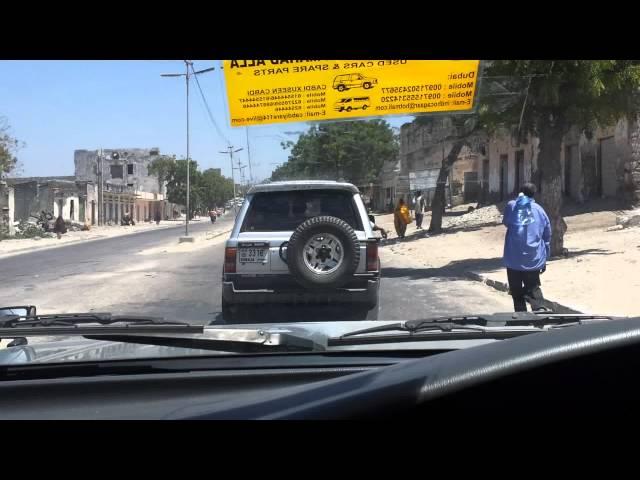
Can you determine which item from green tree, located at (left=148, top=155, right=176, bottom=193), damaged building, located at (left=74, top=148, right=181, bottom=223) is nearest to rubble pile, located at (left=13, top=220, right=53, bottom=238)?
damaged building, located at (left=74, top=148, right=181, bottom=223)

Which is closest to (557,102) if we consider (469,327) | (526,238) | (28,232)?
(526,238)

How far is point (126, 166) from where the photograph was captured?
83.8 m

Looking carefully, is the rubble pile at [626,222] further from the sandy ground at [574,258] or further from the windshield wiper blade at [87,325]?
the windshield wiper blade at [87,325]

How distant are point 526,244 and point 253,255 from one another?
11.5 feet

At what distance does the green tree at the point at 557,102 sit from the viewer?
43.8 ft

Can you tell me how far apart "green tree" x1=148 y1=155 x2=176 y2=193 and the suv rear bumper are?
80854 millimetres

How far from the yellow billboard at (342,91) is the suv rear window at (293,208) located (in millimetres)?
975

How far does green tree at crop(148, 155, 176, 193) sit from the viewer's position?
86500 millimetres

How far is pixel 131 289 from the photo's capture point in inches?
549

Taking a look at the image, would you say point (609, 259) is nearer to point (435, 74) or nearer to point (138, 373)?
point (435, 74)

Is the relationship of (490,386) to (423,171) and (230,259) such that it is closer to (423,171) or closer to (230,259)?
(230,259)

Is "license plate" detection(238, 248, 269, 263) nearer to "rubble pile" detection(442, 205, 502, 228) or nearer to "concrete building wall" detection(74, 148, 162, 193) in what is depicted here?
"rubble pile" detection(442, 205, 502, 228)
